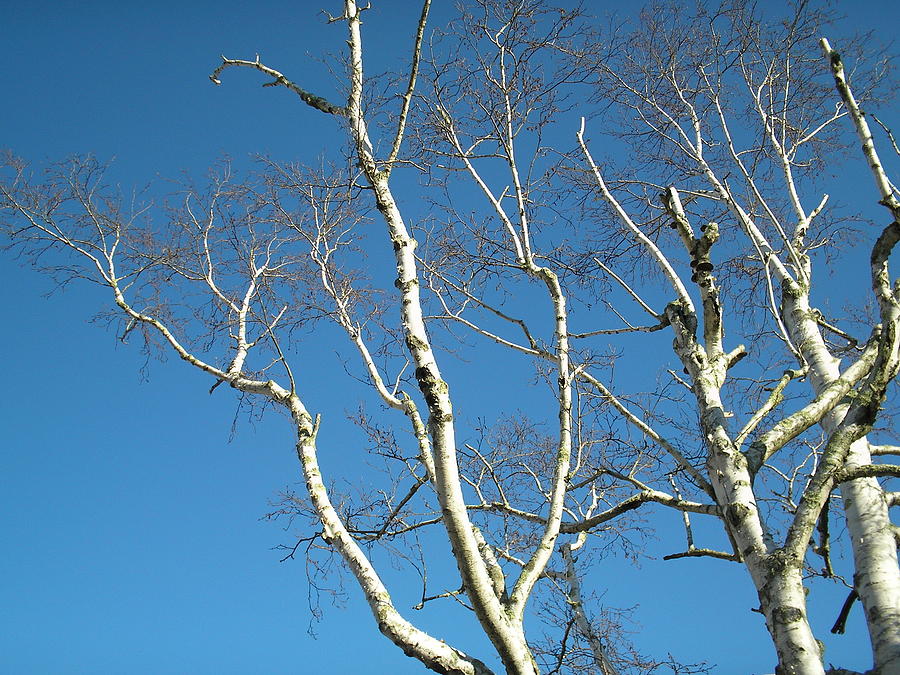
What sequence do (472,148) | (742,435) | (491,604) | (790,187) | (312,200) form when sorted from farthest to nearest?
1. (790,187)
2. (312,200)
3. (472,148)
4. (742,435)
5. (491,604)

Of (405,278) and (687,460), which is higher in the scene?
(405,278)

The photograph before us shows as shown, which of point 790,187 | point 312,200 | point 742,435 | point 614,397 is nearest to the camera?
point 742,435

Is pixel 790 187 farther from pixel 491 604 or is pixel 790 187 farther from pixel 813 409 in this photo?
pixel 491 604

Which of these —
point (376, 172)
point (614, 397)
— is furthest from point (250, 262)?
point (614, 397)

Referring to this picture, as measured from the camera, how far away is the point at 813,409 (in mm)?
4367

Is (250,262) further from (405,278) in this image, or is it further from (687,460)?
(687,460)

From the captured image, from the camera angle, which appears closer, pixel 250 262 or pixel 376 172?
pixel 376 172

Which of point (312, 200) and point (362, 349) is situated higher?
point (312, 200)

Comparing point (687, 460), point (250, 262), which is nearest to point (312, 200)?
point (250, 262)

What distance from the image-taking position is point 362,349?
6070 mm

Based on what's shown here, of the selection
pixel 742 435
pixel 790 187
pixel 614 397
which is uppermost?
pixel 790 187

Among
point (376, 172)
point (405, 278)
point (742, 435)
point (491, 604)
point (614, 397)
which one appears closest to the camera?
point (491, 604)

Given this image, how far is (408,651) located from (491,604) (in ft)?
1.68

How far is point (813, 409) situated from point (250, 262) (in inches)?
209
